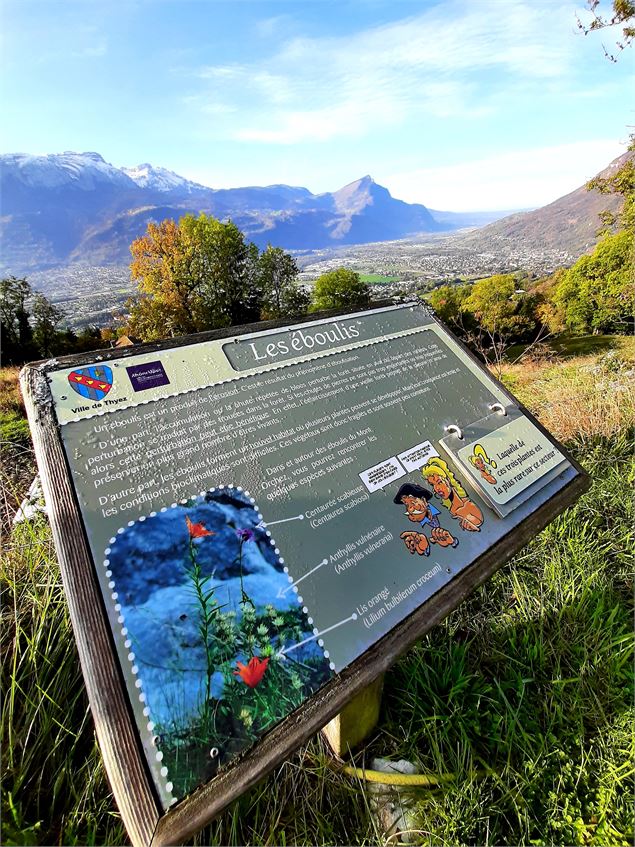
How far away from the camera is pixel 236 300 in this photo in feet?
76.2

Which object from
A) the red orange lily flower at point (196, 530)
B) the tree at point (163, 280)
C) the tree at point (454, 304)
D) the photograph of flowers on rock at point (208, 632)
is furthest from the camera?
the tree at point (454, 304)

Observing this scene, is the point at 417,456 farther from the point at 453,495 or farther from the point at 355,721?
the point at 355,721

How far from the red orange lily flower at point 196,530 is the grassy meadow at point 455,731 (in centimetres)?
110

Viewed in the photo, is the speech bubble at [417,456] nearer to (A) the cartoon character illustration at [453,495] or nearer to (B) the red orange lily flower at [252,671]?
(A) the cartoon character illustration at [453,495]

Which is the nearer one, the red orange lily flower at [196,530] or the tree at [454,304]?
the red orange lily flower at [196,530]

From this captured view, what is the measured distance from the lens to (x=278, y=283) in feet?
80.3

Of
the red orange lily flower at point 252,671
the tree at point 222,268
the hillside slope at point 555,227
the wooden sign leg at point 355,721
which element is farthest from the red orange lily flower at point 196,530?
the hillside slope at point 555,227

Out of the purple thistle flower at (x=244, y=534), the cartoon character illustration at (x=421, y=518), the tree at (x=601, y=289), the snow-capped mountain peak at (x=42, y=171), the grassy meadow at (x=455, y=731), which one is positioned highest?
the snow-capped mountain peak at (x=42, y=171)

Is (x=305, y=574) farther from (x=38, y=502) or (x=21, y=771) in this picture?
(x=38, y=502)

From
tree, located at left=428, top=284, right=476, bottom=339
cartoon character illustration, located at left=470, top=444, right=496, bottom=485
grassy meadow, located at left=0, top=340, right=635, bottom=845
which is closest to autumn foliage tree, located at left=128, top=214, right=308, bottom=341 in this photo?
tree, located at left=428, top=284, right=476, bottom=339

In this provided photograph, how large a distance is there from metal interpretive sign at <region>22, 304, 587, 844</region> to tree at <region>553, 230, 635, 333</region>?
21312 millimetres

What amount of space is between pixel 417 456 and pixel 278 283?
24570 mm

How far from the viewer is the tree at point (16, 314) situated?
821 inches

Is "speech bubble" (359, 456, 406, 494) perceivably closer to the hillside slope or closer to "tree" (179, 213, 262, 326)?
"tree" (179, 213, 262, 326)
